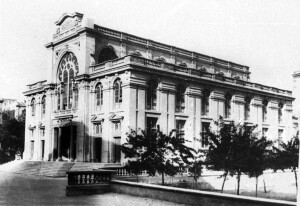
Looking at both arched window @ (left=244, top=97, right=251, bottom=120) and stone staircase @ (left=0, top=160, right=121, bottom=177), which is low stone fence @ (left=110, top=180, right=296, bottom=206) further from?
arched window @ (left=244, top=97, right=251, bottom=120)

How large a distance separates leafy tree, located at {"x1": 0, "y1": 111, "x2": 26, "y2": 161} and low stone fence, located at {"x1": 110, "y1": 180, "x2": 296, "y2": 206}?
3097cm

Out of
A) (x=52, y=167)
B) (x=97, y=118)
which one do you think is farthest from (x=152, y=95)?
(x=52, y=167)

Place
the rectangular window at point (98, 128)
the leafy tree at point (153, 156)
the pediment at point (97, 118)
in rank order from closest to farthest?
1. the leafy tree at point (153, 156)
2. the pediment at point (97, 118)
3. the rectangular window at point (98, 128)

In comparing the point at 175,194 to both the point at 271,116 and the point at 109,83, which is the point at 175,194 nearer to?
the point at 109,83

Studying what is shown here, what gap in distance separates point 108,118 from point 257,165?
1578 centimetres

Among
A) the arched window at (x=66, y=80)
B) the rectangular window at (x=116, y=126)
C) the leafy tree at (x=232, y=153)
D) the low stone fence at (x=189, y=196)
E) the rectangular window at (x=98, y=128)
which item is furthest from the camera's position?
the arched window at (x=66, y=80)

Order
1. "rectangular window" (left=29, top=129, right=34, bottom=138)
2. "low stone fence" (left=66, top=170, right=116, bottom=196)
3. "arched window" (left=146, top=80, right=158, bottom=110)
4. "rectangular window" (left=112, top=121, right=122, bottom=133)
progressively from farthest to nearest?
1. "rectangular window" (left=29, top=129, right=34, bottom=138)
2. "arched window" (left=146, top=80, right=158, bottom=110)
3. "rectangular window" (left=112, top=121, right=122, bottom=133)
4. "low stone fence" (left=66, top=170, right=116, bottom=196)

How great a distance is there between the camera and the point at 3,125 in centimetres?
4194

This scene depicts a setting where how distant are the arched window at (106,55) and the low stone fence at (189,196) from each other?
2035 centimetres

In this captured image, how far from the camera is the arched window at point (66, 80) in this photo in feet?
112

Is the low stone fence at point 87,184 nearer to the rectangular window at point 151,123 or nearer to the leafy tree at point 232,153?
the leafy tree at point 232,153

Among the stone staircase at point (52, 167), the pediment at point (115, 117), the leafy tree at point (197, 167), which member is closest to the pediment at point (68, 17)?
the pediment at point (115, 117)

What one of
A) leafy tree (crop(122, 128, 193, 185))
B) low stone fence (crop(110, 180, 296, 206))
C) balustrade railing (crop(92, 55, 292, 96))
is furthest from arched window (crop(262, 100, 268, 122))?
low stone fence (crop(110, 180, 296, 206))

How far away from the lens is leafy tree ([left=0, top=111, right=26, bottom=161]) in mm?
41812
